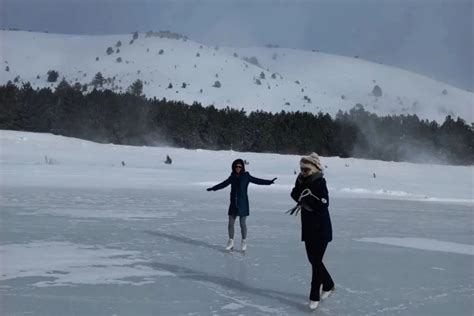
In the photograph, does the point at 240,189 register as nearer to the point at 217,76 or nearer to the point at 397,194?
the point at 397,194

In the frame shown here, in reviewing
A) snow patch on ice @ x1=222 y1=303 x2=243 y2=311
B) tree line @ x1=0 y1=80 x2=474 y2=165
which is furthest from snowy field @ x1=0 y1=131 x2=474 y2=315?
tree line @ x1=0 y1=80 x2=474 y2=165

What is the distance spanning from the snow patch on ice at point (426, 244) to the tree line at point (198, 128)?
116 feet

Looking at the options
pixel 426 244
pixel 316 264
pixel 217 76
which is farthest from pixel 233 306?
pixel 217 76

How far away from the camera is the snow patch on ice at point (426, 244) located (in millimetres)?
10539

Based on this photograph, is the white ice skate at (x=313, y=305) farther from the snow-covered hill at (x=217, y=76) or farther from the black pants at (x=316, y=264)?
the snow-covered hill at (x=217, y=76)

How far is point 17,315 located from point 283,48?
136 meters

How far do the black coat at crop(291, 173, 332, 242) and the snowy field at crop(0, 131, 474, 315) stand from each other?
82 cm

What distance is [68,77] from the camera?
82.2m

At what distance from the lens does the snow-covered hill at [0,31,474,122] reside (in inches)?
3123

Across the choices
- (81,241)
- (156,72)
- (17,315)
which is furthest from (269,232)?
(156,72)

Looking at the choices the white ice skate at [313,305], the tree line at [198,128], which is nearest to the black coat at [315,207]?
the white ice skate at [313,305]

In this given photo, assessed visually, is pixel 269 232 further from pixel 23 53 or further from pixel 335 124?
pixel 23 53

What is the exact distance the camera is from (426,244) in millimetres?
11094

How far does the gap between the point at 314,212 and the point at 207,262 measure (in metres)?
2.89
